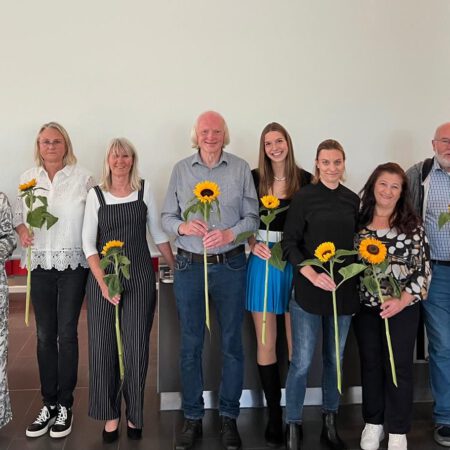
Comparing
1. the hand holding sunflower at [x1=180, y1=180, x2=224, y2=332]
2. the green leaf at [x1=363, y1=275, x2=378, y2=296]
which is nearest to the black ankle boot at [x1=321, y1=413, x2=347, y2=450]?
the green leaf at [x1=363, y1=275, x2=378, y2=296]

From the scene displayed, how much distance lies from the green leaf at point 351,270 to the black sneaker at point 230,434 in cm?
102

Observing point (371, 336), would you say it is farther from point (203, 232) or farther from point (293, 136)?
point (293, 136)

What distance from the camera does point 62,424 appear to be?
2.61m

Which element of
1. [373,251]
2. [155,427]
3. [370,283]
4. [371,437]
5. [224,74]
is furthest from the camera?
[224,74]

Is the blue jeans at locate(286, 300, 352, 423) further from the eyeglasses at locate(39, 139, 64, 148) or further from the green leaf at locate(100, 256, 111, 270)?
the eyeglasses at locate(39, 139, 64, 148)

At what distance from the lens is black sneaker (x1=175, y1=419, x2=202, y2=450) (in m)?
2.48

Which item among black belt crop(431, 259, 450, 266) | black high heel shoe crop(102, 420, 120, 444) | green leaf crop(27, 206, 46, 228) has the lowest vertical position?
black high heel shoe crop(102, 420, 120, 444)

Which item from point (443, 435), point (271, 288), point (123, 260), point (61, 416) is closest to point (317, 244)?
point (271, 288)

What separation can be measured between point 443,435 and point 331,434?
1.98 feet

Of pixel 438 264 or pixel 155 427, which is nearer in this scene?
pixel 438 264

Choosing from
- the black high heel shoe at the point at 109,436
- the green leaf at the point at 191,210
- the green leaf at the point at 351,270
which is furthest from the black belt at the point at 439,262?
the black high heel shoe at the point at 109,436

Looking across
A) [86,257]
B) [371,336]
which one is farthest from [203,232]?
[371,336]

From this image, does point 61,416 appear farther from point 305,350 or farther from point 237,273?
point 305,350

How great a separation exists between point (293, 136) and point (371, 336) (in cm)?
126
